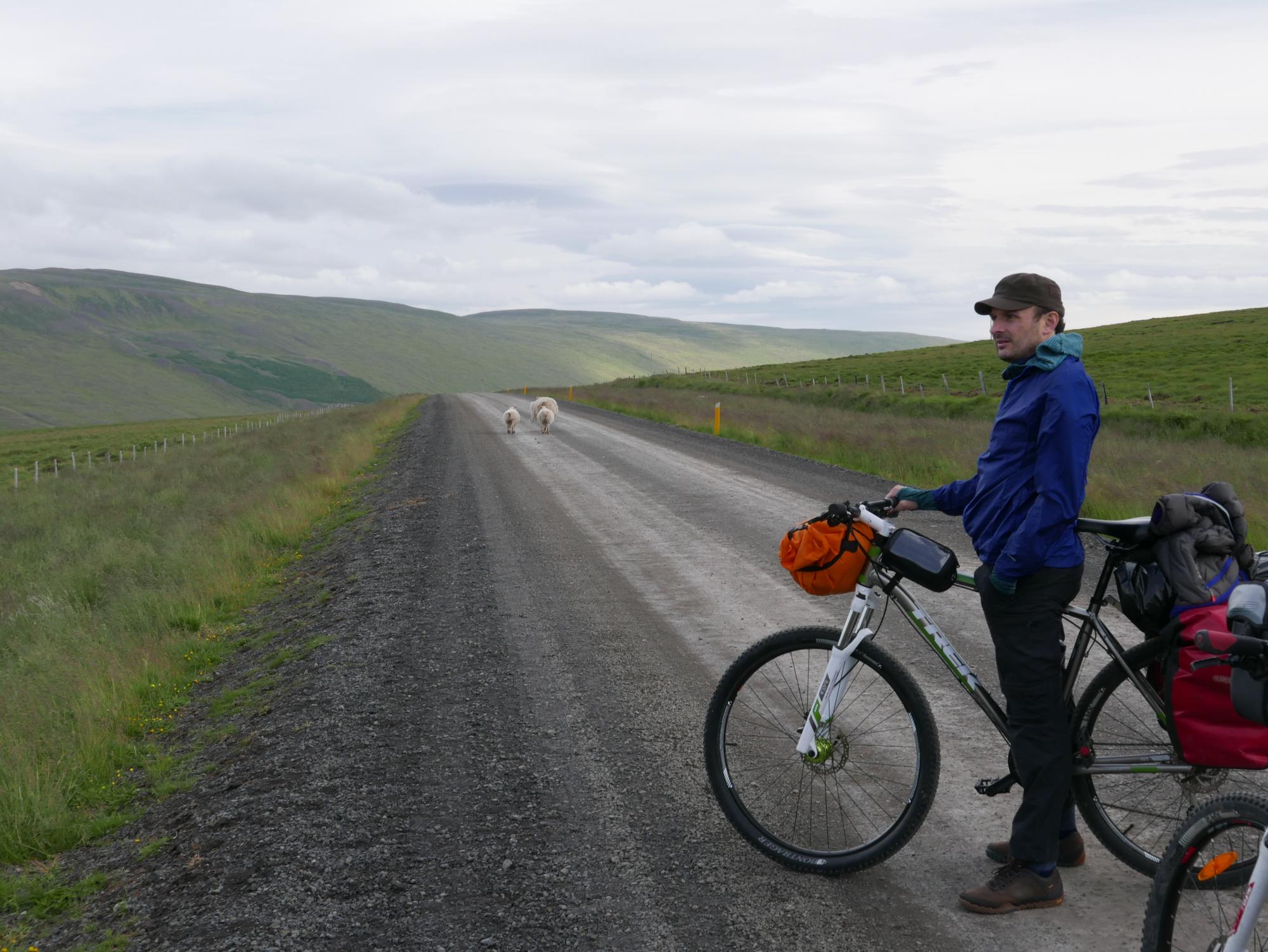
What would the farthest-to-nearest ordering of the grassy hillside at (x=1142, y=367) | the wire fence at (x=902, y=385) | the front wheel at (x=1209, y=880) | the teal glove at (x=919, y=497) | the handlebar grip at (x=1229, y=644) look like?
the grassy hillside at (x=1142, y=367)
the wire fence at (x=902, y=385)
the teal glove at (x=919, y=497)
the front wheel at (x=1209, y=880)
the handlebar grip at (x=1229, y=644)

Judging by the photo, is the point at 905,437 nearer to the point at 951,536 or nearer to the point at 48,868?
the point at 951,536

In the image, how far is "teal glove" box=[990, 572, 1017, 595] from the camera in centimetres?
348

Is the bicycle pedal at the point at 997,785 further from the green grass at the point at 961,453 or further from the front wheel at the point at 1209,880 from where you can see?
the green grass at the point at 961,453

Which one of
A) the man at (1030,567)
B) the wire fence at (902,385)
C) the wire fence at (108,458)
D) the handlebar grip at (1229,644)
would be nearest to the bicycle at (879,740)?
the man at (1030,567)

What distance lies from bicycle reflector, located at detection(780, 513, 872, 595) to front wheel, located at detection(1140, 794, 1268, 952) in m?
1.43

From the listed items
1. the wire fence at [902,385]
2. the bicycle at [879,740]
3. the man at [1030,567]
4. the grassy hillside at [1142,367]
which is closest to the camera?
the man at [1030,567]

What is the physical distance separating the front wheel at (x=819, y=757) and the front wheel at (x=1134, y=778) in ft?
1.95

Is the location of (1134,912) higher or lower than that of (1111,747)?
lower

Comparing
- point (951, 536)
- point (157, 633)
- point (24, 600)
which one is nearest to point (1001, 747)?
point (951, 536)

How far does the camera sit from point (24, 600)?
1195cm

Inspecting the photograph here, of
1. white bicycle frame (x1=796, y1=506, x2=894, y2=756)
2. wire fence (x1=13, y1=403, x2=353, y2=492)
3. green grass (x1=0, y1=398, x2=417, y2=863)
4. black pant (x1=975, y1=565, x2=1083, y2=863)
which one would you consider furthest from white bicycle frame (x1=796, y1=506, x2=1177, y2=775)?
wire fence (x1=13, y1=403, x2=353, y2=492)

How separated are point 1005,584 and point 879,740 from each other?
0.91 metres

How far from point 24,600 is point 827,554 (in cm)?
1173

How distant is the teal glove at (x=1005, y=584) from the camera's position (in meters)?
3.48
